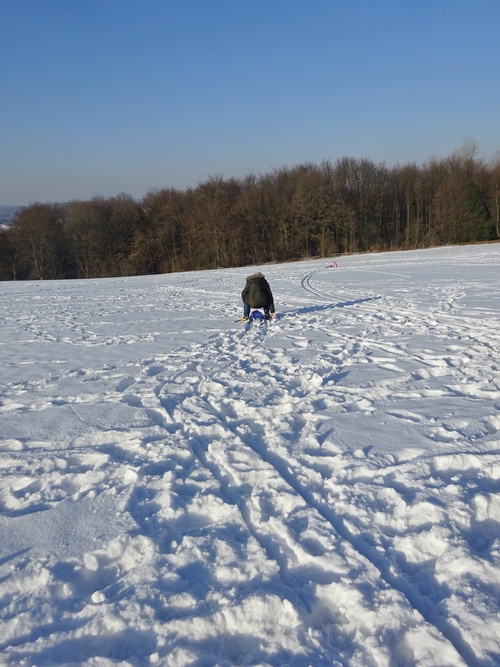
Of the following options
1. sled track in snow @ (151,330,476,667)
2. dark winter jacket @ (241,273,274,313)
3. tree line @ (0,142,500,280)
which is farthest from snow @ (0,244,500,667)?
tree line @ (0,142,500,280)

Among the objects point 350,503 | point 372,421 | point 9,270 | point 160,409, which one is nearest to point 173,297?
point 160,409

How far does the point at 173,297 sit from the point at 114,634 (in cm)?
1547

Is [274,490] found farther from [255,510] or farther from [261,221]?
[261,221]

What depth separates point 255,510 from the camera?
3.38 metres

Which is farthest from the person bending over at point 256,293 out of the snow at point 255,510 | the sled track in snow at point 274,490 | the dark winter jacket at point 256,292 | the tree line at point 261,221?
the tree line at point 261,221

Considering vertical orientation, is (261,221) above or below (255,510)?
above

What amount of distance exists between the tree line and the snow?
3744 centimetres

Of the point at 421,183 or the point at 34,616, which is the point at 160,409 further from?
the point at 421,183

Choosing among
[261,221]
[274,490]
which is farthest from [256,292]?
[261,221]

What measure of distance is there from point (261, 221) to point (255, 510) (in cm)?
4353

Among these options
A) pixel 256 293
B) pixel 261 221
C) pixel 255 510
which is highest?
pixel 261 221

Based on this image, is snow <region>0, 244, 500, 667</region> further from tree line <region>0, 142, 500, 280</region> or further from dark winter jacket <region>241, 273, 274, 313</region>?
tree line <region>0, 142, 500, 280</region>

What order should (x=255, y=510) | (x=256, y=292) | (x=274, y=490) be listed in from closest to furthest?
(x=255, y=510) < (x=274, y=490) < (x=256, y=292)

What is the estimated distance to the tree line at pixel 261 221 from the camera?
43938 mm
